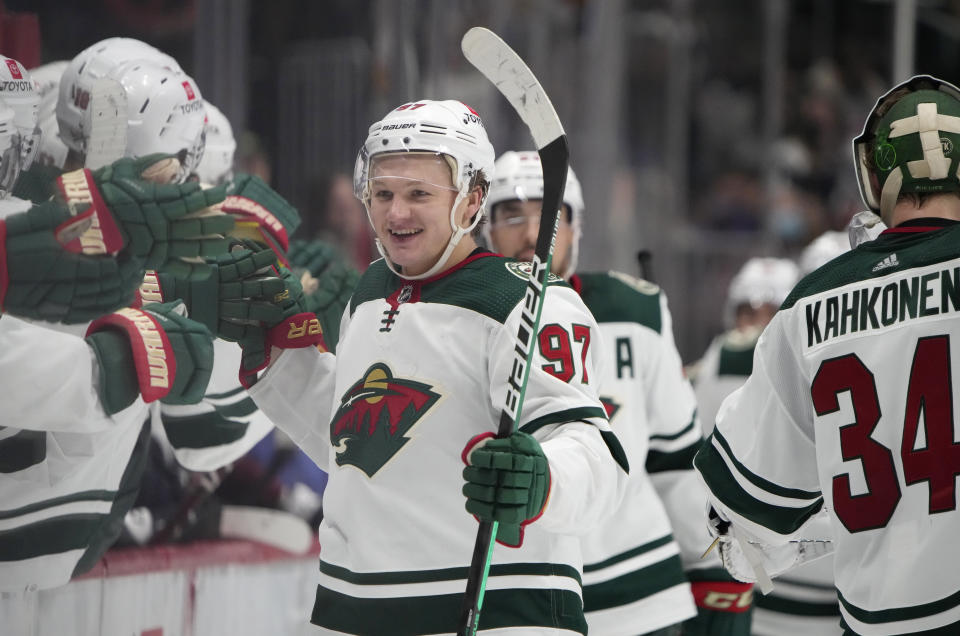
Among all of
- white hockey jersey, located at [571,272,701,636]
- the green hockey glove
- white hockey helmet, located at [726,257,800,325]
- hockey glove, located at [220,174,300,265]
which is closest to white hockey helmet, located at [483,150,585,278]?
white hockey jersey, located at [571,272,701,636]

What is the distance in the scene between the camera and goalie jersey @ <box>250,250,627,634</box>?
2.10 metres

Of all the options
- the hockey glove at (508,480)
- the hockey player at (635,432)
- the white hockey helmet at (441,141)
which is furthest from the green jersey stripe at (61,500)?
the hockey player at (635,432)

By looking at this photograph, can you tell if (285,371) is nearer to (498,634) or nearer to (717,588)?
(498,634)

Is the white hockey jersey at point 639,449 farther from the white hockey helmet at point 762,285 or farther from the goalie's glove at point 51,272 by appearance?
the white hockey helmet at point 762,285

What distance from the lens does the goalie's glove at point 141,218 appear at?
216 centimetres

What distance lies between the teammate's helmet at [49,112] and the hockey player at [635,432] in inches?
42.3

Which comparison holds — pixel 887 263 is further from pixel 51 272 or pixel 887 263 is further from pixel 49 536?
pixel 49 536

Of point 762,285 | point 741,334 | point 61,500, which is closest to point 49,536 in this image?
point 61,500

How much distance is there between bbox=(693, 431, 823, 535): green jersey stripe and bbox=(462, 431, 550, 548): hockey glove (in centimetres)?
48

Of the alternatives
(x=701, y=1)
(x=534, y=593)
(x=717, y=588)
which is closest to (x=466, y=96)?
(x=717, y=588)

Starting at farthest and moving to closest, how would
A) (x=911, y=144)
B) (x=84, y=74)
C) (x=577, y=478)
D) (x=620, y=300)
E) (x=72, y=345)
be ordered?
1. (x=620, y=300)
2. (x=84, y=74)
3. (x=72, y=345)
4. (x=911, y=144)
5. (x=577, y=478)

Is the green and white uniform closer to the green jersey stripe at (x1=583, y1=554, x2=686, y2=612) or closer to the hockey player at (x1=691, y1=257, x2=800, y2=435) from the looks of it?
the hockey player at (x1=691, y1=257, x2=800, y2=435)

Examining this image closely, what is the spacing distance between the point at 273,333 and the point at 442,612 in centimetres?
63

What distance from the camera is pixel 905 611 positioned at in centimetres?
196
